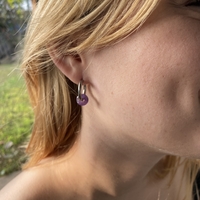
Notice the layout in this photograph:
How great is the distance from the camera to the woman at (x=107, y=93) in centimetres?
71

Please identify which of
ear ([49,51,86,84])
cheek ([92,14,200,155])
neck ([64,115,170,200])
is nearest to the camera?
cheek ([92,14,200,155])

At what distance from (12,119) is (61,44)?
1.68ft

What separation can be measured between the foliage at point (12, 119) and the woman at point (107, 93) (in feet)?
0.26

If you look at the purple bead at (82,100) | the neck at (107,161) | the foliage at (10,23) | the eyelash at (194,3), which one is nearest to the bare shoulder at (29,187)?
the neck at (107,161)

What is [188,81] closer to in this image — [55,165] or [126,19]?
[126,19]

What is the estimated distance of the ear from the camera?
0.86m

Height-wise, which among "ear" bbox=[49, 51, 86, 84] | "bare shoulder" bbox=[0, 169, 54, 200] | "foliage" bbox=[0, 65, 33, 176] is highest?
"ear" bbox=[49, 51, 86, 84]

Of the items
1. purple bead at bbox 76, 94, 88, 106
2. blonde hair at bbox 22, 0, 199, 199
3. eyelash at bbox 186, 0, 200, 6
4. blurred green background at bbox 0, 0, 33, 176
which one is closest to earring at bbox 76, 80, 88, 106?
purple bead at bbox 76, 94, 88, 106

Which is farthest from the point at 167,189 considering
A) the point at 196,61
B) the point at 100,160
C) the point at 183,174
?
the point at 196,61

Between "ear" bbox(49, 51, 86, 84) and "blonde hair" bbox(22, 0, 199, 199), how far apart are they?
0.02m

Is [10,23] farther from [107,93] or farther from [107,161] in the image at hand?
[107,161]

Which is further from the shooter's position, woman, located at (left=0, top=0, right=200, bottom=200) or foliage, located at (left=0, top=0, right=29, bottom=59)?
foliage, located at (left=0, top=0, right=29, bottom=59)

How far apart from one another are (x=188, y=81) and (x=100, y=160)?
48 cm

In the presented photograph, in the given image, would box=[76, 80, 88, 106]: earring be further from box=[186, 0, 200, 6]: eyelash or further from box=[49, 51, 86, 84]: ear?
box=[186, 0, 200, 6]: eyelash
